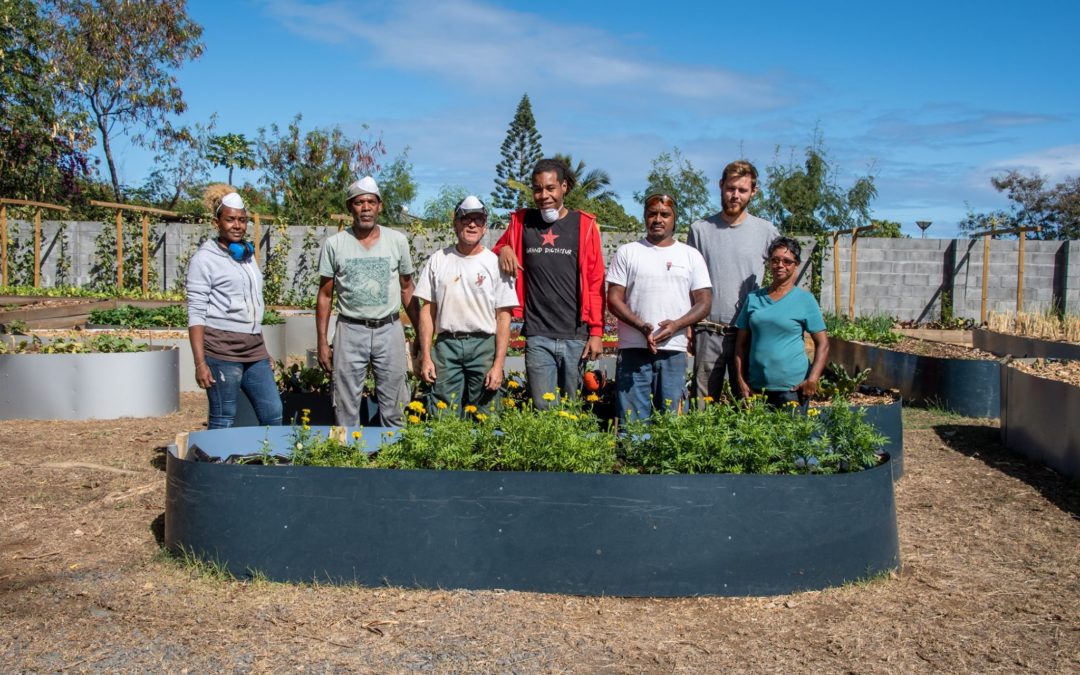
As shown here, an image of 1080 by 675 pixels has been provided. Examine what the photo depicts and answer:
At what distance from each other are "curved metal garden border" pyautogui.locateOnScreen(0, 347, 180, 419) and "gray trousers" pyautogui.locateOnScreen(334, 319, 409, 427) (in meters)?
3.43

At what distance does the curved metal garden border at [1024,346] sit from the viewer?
1006 cm

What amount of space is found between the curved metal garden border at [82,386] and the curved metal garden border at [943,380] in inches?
260

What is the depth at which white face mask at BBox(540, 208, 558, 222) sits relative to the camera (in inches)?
198

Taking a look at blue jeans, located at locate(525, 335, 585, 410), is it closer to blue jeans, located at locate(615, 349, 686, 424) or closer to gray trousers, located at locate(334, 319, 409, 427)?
blue jeans, located at locate(615, 349, 686, 424)

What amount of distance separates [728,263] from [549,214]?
101 centimetres

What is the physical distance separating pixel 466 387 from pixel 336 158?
23.2 meters

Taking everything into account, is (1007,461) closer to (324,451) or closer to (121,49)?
(324,451)

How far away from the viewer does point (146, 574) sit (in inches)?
153

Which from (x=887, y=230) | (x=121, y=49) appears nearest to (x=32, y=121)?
(x=121, y=49)

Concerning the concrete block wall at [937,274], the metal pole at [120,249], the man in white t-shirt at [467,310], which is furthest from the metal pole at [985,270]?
the metal pole at [120,249]

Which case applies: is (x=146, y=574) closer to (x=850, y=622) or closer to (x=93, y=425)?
(x=850, y=622)

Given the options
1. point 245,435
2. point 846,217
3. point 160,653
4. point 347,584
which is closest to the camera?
point 160,653

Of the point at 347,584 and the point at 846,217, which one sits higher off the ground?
the point at 846,217

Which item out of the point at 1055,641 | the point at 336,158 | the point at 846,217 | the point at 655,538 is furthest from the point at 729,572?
the point at 336,158
